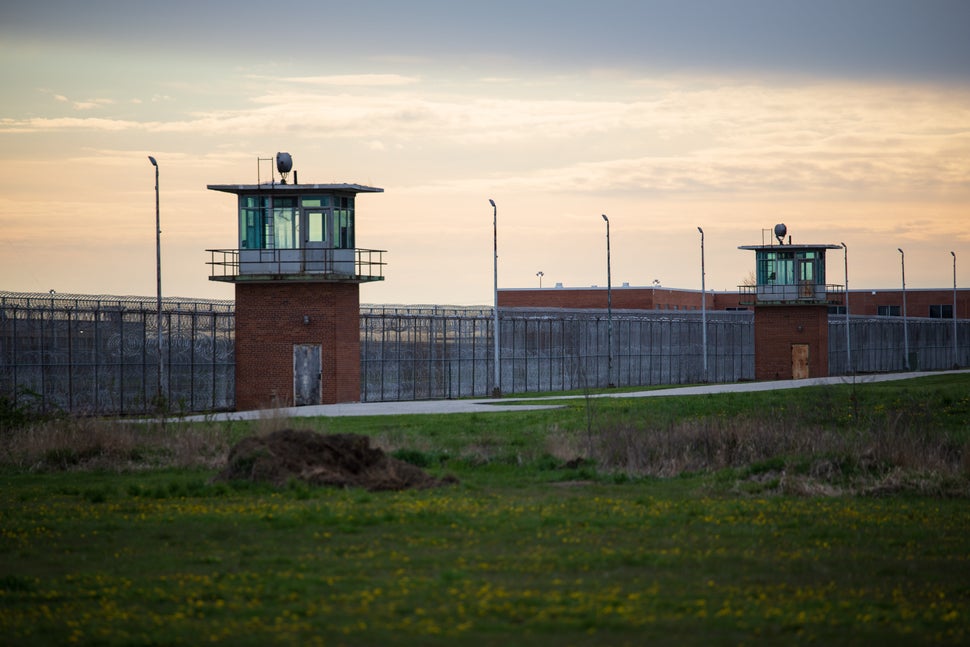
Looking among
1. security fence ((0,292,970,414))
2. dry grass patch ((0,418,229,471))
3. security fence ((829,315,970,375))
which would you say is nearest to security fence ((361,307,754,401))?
security fence ((0,292,970,414))

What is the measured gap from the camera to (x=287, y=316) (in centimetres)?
4128

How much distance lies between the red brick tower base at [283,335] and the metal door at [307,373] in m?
0.05

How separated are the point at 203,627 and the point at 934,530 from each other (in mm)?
9229

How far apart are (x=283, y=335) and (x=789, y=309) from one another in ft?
115

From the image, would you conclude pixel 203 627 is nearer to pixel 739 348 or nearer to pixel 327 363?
pixel 327 363

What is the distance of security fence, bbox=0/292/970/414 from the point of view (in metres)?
38.3

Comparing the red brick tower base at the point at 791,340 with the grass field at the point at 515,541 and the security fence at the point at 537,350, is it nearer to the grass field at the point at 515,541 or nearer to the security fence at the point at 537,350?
the security fence at the point at 537,350

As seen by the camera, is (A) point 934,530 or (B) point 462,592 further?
(A) point 934,530

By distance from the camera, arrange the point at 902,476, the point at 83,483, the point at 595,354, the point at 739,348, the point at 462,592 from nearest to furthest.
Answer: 1. the point at 462,592
2. the point at 902,476
3. the point at 83,483
4. the point at 595,354
5. the point at 739,348

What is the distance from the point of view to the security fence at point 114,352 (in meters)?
37.7

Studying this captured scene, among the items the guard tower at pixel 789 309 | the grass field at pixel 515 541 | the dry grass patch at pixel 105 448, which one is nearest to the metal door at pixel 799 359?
the guard tower at pixel 789 309

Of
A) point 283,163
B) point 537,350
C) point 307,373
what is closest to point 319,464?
point 307,373

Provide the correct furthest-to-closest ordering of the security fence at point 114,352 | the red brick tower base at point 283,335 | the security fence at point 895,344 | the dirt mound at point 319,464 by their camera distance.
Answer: the security fence at point 895,344 < the red brick tower base at point 283,335 < the security fence at point 114,352 < the dirt mound at point 319,464

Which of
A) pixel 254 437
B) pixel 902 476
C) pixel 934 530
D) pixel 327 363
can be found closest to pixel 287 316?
pixel 327 363
